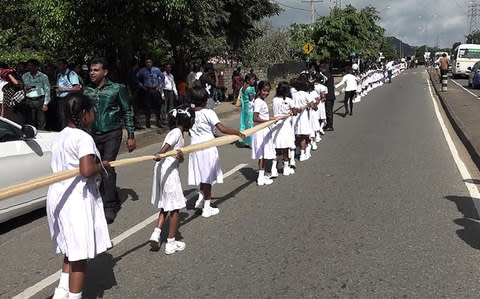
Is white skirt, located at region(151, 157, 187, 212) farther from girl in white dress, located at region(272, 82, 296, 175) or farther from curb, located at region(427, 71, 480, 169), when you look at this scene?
curb, located at region(427, 71, 480, 169)

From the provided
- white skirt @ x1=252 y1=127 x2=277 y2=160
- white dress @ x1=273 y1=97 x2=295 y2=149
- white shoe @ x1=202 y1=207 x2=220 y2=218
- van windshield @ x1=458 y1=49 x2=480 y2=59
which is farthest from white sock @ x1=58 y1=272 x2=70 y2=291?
van windshield @ x1=458 y1=49 x2=480 y2=59

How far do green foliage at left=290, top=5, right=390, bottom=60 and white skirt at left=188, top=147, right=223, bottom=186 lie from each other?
46066 millimetres

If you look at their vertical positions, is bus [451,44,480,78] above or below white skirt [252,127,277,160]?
below

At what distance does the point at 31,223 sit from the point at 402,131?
986cm

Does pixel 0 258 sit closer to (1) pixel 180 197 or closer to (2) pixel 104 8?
(1) pixel 180 197

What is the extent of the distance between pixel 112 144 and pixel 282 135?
3.06 m

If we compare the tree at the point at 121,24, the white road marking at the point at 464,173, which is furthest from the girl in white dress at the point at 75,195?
the tree at the point at 121,24

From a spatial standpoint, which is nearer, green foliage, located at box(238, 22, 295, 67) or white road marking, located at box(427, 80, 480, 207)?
white road marking, located at box(427, 80, 480, 207)

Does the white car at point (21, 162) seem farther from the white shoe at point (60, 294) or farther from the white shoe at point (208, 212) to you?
the white shoe at point (60, 294)

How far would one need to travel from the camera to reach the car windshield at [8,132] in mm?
5738

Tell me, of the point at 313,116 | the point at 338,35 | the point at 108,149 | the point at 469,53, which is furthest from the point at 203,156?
the point at 338,35

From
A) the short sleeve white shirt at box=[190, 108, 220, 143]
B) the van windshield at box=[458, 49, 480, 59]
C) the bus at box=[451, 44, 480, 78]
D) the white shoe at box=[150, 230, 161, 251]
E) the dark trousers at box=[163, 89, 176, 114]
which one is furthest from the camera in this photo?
the van windshield at box=[458, 49, 480, 59]

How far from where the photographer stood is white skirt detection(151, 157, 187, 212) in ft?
15.7

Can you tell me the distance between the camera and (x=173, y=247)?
15.5 ft
